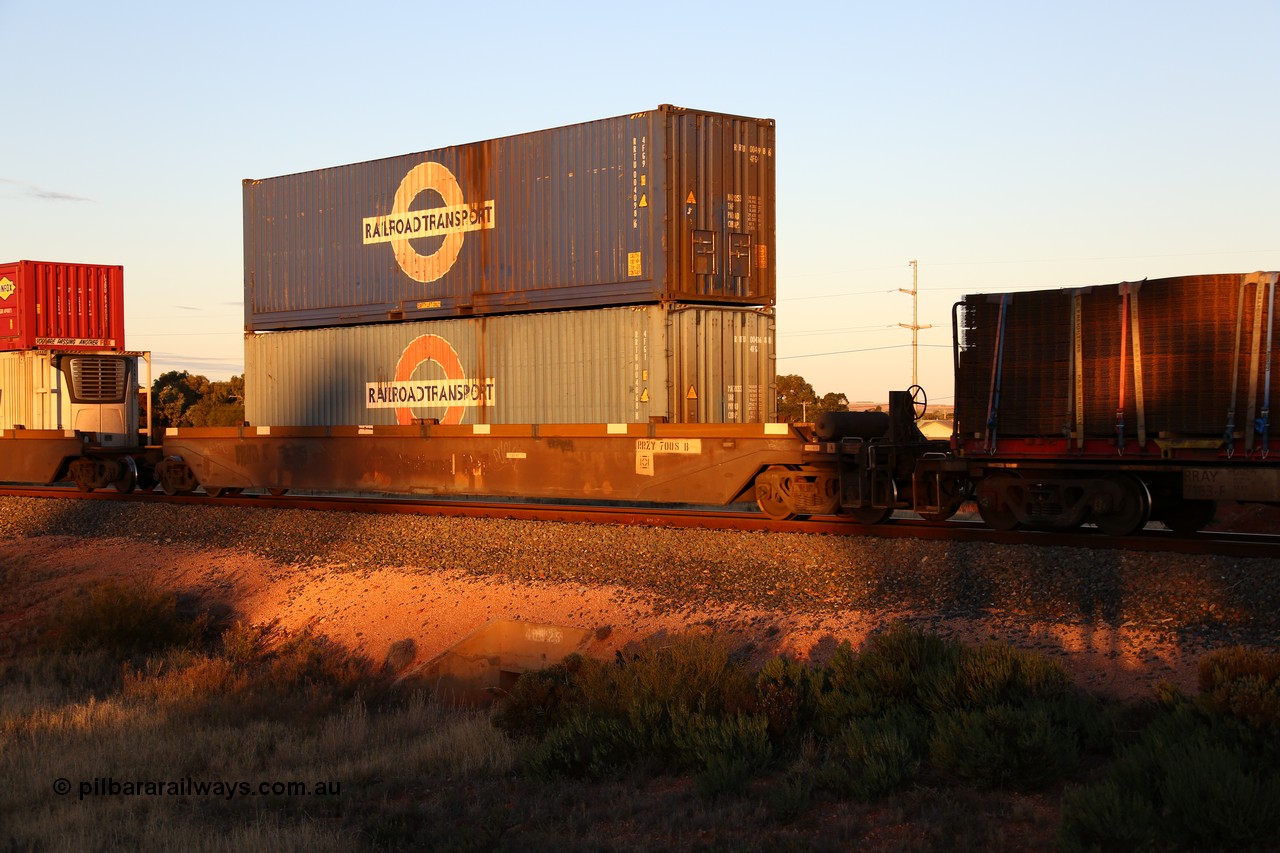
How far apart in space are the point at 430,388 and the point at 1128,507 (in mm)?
10960

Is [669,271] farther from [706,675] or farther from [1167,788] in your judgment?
[1167,788]

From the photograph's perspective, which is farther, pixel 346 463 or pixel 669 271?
pixel 346 463

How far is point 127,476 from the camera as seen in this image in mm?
22359

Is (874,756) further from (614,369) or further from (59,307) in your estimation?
(59,307)

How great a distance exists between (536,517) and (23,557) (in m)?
7.23

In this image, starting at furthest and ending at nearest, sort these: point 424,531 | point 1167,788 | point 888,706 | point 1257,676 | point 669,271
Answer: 1. point 669,271
2. point 424,531
3. point 888,706
4. point 1257,676
5. point 1167,788

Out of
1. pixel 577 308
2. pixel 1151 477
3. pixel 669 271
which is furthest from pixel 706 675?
pixel 577 308

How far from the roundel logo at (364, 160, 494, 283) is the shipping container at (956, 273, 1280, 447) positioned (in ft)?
28.0

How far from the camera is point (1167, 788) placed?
567 centimetres

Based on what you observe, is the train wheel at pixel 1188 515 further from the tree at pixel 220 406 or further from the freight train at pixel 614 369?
the tree at pixel 220 406

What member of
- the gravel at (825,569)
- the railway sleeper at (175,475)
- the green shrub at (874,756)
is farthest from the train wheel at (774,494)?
the railway sleeper at (175,475)

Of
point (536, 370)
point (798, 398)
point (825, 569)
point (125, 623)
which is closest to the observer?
point (825, 569)

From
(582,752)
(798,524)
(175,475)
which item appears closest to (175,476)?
(175,475)

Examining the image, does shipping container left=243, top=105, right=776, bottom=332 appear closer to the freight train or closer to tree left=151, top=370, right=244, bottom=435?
the freight train
